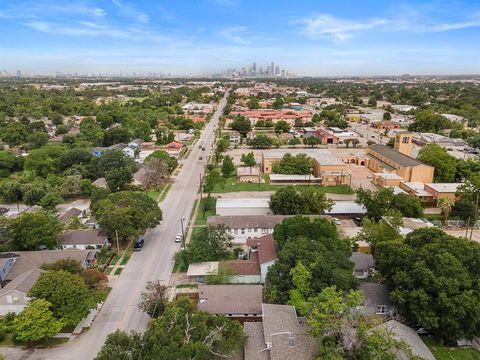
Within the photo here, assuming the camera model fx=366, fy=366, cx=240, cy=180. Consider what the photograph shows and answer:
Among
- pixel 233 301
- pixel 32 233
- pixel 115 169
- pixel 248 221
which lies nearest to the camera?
pixel 233 301

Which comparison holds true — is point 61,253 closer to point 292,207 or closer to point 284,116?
point 292,207

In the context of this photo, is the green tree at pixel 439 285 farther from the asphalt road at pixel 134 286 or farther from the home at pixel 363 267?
the asphalt road at pixel 134 286

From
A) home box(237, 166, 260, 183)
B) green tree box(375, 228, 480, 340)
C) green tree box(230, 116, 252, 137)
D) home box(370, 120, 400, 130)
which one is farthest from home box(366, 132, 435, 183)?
home box(370, 120, 400, 130)

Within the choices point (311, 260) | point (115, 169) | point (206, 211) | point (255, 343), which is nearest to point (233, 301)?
point (255, 343)

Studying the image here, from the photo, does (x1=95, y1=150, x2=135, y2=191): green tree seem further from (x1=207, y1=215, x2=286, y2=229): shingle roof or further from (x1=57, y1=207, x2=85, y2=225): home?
(x1=207, y1=215, x2=286, y2=229): shingle roof

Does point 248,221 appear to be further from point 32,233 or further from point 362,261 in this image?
point 32,233

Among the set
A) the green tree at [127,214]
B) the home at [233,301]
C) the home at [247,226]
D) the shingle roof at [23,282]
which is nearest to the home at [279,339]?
the home at [233,301]
